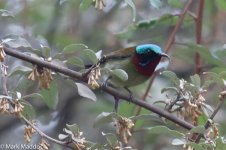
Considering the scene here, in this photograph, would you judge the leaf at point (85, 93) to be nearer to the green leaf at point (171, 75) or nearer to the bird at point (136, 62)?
the green leaf at point (171, 75)

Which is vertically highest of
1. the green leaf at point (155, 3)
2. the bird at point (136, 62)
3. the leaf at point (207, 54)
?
the green leaf at point (155, 3)

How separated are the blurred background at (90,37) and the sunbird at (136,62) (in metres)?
0.13

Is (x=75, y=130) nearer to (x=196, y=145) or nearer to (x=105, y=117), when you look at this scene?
(x=105, y=117)

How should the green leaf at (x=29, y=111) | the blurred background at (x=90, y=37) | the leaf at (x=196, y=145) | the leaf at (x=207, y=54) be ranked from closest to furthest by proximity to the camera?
1. the leaf at (x=196, y=145)
2. the green leaf at (x=29, y=111)
3. the leaf at (x=207, y=54)
4. the blurred background at (x=90, y=37)

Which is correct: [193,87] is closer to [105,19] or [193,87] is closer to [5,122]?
[5,122]

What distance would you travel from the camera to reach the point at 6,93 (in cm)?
183

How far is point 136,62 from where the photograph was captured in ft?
9.32

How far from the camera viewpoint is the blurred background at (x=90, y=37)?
3.14 metres

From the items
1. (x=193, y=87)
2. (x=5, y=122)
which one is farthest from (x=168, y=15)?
(x=5, y=122)

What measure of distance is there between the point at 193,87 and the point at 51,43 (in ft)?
5.84

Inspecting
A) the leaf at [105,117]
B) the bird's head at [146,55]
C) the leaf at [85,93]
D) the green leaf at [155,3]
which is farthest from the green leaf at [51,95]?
the bird's head at [146,55]

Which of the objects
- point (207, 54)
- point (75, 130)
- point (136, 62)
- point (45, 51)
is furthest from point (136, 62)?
point (75, 130)

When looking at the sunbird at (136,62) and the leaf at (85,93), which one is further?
the sunbird at (136,62)

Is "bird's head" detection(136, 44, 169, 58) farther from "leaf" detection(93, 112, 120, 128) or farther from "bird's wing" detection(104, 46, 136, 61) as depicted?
"leaf" detection(93, 112, 120, 128)
